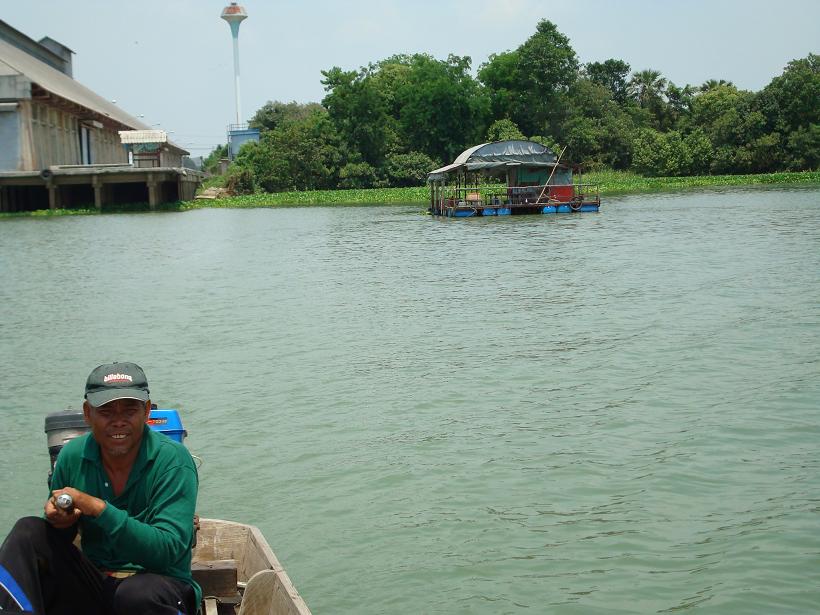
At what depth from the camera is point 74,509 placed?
12.7 feet

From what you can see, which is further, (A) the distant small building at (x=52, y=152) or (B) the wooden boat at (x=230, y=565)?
(A) the distant small building at (x=52, y=152)

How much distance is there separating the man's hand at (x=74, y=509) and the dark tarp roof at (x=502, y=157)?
38.8 meters

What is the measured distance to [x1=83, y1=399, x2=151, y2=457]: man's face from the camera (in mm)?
4141

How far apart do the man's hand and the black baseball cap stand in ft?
1.30

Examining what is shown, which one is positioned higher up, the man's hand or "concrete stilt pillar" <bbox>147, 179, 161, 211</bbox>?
"concrete stilt pillar" <bbox>147, 179, 161, 211</bbox>

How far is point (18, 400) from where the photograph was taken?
11.3m

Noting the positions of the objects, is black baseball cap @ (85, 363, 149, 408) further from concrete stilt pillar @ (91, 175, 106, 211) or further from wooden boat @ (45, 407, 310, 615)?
concrete stilt pillar @ (91, 175, 106, 211)

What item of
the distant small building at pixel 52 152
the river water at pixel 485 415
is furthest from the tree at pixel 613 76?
the river water at pixel 485 415

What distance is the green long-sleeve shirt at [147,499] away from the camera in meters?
4.09

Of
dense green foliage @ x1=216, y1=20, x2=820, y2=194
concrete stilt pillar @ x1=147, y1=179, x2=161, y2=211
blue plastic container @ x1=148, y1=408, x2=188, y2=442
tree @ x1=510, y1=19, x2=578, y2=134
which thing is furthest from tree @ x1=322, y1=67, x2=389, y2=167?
blue plastic container @ x1=148, y1=408, x2=188, y2=442

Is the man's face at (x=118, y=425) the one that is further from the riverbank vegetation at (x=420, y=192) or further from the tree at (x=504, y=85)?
the tree at (x=504, y=85)

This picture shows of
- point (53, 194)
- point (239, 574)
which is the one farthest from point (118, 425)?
point (53, 194)

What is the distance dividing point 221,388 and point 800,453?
245 inches

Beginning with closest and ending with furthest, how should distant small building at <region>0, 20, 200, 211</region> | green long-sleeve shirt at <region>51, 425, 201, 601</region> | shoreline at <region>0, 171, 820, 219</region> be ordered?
green long-sleeve shirt at <region>51, 425, 201, 601</region>, distant small building at <region>0, 20, 200, 211</region>, shoreline at <region>0, 171, 820, 219</region>
